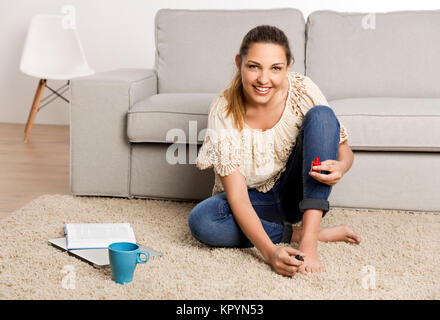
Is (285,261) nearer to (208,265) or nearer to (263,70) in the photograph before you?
(208,265)

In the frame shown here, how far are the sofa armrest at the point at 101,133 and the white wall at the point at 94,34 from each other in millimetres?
1670

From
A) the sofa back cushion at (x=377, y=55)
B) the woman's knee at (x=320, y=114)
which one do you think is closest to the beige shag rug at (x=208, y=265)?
the woman's knee at (x=320, y=114)

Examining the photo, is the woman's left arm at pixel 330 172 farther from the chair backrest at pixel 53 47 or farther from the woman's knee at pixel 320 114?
the chair backrest at pixel 53 47

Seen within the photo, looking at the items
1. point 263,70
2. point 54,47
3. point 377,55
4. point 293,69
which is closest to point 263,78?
point 263,70

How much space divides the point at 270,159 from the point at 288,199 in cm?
15

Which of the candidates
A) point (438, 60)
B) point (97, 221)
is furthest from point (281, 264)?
point (438, 60)

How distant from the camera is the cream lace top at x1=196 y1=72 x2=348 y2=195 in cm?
159

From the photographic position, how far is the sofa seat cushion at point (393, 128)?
200cm

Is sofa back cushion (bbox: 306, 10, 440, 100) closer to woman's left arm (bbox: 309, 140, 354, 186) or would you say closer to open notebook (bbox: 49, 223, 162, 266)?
woman's left arm (bbox: 309, 140, 354, 186)

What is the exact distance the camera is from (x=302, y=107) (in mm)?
1659

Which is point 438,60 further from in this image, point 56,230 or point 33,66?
point 33,66

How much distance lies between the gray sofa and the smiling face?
0.57 m

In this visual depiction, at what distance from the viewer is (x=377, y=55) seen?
2486 millimetres
